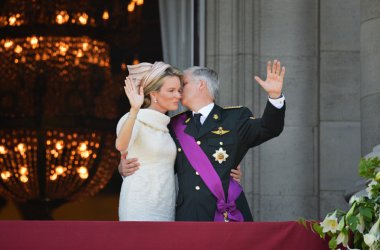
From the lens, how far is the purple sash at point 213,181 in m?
8.05

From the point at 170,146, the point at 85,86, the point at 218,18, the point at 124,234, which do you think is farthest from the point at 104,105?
the point at 124,234

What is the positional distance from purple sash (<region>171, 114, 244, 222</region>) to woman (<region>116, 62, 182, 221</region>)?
0.35 ft

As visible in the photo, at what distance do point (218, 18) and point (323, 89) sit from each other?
116 cm

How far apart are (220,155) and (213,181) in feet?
0.65

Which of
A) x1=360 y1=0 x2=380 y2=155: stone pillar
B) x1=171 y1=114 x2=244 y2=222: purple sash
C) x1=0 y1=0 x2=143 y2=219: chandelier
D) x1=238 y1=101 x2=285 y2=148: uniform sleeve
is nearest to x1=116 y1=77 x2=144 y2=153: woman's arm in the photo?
x1=171 y1=114 x2=244 y2=222: purple sash

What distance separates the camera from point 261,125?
8.15 m

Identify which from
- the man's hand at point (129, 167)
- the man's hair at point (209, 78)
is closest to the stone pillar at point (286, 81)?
the man's hair at point (209, 78)

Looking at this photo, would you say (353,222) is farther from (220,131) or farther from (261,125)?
(220,131)

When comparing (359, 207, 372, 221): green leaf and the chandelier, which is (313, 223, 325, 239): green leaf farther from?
the chandelier

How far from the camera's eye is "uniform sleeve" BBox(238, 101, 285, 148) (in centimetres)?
805

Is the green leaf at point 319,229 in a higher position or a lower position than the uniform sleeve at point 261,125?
lower

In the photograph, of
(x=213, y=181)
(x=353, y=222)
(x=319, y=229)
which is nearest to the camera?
(x=353, y=222)

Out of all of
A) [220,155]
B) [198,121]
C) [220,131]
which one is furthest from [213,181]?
[198,121]

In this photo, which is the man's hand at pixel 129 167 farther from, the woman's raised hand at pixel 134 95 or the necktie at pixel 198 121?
the necktie at pixel 198 121
